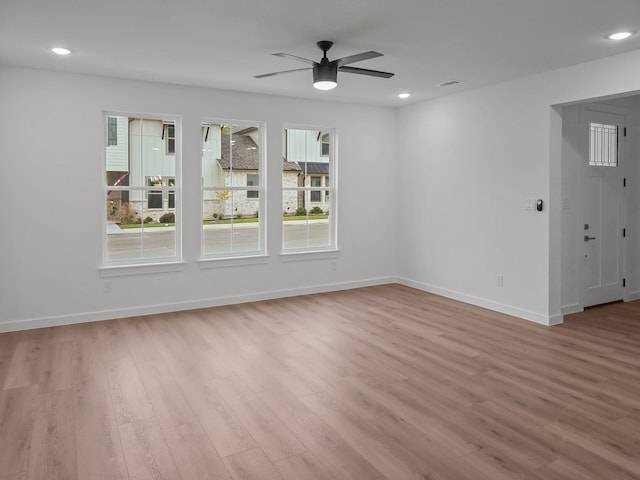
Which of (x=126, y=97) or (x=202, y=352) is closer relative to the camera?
(x=202, y=352)

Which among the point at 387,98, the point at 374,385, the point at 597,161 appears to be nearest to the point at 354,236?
the point at 387,98

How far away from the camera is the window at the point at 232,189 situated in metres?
6.08

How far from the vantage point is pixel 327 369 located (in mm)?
3895

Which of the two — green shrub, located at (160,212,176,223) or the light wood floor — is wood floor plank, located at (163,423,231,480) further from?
green shrub, located at (160,212,176,223)

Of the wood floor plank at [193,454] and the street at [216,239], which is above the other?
the street at [216,239]

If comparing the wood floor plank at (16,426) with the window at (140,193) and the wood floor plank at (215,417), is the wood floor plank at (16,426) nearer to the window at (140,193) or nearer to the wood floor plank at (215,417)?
the wood floor plank at (215,417)

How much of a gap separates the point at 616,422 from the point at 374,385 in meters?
1.58

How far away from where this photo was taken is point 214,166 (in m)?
6.11

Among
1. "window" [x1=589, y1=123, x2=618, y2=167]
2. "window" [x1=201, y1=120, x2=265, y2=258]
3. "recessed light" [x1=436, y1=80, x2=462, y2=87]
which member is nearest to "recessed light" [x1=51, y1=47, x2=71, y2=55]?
"window" [x1=201, y1=120, x2=265, y2=258]

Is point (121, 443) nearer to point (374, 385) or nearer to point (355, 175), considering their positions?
point (374, 385)

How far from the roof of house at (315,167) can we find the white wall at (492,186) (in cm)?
124

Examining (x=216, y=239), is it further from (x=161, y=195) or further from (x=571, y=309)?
(x=571, y=309)

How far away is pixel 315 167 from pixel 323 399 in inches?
164

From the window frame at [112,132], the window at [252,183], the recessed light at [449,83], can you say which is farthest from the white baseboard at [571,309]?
the window frame at [112,132]
